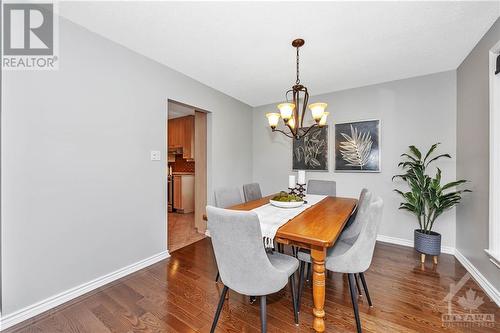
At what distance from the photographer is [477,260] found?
2.13m

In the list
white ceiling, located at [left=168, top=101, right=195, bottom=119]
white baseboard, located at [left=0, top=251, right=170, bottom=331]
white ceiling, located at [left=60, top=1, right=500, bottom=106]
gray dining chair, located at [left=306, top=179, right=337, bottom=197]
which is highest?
white ceiling, located at [left=60, top=1, right=500, bottom=106]

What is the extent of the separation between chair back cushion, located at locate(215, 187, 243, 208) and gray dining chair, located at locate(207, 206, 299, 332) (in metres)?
0.93

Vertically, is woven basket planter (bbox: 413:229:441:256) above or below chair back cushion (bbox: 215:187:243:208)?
below

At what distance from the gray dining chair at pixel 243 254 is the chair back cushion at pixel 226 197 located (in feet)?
3.04

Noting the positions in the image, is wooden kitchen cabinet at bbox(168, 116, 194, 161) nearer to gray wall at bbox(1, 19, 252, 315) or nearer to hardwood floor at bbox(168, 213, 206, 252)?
hardwood floor at bbox(168, 213, 206, 252)

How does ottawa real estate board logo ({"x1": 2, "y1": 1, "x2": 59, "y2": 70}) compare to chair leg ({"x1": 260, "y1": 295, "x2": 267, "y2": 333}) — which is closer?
chair leg ({"x1": 260, "y1": 295, "x2": 267, "y2": 333})

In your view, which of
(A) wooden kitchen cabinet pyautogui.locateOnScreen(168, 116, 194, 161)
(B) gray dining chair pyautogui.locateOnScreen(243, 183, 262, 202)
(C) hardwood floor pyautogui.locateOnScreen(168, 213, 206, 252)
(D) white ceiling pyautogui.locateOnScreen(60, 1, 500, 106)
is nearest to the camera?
(D) white ceiling pyautogui.locateOnScreen(60, 1, 500, 106)

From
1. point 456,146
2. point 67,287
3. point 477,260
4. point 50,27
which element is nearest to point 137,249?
point 67,287

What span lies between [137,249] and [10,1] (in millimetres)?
2359

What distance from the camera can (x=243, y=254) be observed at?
119 centimetres

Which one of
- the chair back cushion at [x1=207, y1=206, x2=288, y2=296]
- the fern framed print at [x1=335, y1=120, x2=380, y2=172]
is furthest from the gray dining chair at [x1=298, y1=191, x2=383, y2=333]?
the fern framed print at [x1=335, y1=120, x2=380, y2=172]

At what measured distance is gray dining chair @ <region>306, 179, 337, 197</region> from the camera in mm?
2954

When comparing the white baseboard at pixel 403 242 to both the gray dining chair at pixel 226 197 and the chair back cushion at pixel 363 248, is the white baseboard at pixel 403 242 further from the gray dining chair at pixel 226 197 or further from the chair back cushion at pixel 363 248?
the gray dining chair at pixel 226 197

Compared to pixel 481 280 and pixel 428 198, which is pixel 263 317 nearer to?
pixel 481 280
